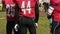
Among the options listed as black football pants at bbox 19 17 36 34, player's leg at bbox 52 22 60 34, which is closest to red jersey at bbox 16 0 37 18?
black football pants at bbox 19 17 36 34

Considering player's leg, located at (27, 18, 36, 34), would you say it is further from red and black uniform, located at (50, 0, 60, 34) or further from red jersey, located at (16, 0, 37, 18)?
red and black uniform, located at (50, 0, 60, 34)

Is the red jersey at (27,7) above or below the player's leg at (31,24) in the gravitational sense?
above

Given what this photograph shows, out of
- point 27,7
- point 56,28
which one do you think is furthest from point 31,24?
point 56,28

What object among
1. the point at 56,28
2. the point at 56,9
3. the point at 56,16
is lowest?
the point at 56,28

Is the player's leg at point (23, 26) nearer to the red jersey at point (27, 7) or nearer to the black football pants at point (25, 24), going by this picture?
the black football pants at point (25, 24)

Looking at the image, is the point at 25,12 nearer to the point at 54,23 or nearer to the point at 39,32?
the point at 54,23

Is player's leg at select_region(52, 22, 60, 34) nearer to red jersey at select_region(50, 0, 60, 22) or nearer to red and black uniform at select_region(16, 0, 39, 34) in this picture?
red jersey at select_region(50, 0, 60, 22)

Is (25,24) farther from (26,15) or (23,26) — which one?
(26,15)

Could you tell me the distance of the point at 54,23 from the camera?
7.57 m

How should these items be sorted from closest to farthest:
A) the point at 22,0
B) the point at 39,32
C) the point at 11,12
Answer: the point at 22,0 < the point at 11,12 < the point at 39,32

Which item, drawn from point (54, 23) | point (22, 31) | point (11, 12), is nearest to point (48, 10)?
point (54, 23)

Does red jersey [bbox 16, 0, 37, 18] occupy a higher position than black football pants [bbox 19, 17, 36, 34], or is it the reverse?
red jersey [bbox 16, 0, 37, 18]

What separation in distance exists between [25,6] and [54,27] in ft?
2.98

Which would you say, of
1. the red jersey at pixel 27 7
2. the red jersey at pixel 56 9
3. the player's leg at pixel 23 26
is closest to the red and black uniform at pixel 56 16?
the red jersey at pixel 56 9
